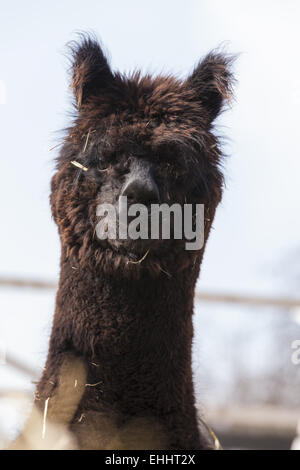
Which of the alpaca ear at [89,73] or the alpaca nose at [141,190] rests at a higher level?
the alpaca ear at [89,73]

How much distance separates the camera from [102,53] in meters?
1.82

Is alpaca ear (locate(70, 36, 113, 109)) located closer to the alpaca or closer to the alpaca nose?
the alpaca

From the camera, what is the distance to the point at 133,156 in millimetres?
1643

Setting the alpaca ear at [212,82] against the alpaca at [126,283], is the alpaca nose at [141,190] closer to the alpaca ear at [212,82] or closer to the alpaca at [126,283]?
the alpaca at [126,283]

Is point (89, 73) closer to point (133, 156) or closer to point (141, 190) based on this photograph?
point (133, 156)

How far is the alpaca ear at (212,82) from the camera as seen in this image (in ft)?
6.04

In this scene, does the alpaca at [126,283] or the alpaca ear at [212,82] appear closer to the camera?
the alpaca at [126,283]

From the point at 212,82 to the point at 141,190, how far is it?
46 cm

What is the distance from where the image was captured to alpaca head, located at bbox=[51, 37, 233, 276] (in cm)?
162

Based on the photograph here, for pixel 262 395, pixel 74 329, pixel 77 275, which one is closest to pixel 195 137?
pixel 77 275

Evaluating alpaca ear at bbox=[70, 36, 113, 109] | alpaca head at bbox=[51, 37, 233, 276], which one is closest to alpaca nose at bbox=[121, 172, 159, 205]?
alpaca head at bbox=[51, 37, 233, 276]

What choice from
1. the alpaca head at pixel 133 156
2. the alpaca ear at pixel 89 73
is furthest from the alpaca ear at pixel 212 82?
the alpaca ear at pixel 89 73
